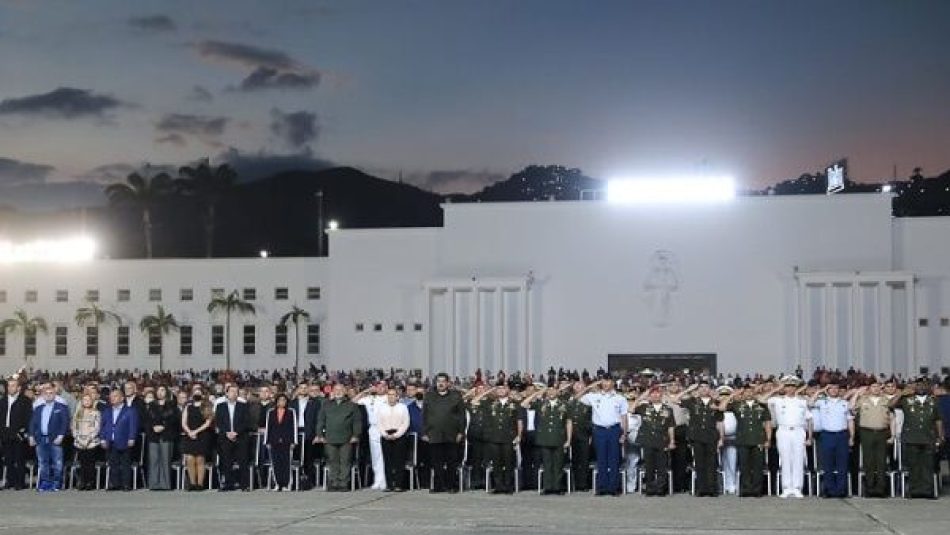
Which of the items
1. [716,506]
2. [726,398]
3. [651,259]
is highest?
[651,259]

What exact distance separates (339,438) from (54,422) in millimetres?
5102

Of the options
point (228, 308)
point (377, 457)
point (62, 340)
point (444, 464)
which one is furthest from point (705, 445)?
point (62, 340)

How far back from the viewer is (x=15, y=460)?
25.3 meters

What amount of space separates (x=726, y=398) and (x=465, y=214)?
42.1m

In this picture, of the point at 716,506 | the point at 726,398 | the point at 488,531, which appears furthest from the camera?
the point at 726,398

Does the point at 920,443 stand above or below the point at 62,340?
below

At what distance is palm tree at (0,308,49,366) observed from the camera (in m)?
69.8

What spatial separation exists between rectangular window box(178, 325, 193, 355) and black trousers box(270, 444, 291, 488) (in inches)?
1801

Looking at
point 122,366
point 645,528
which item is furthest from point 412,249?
point 645,528

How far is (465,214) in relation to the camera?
65.4 meters

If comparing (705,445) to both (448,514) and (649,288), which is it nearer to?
(448,514)

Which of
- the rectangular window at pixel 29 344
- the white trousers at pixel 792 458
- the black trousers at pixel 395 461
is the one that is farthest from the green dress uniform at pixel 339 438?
the rectangular window at pixel 29 344

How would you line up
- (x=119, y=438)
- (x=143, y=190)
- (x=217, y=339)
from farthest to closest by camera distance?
(x=143, y=190) < (x=217, y=339) < (x=119, y=438)

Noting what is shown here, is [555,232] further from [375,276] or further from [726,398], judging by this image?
[726,398]
